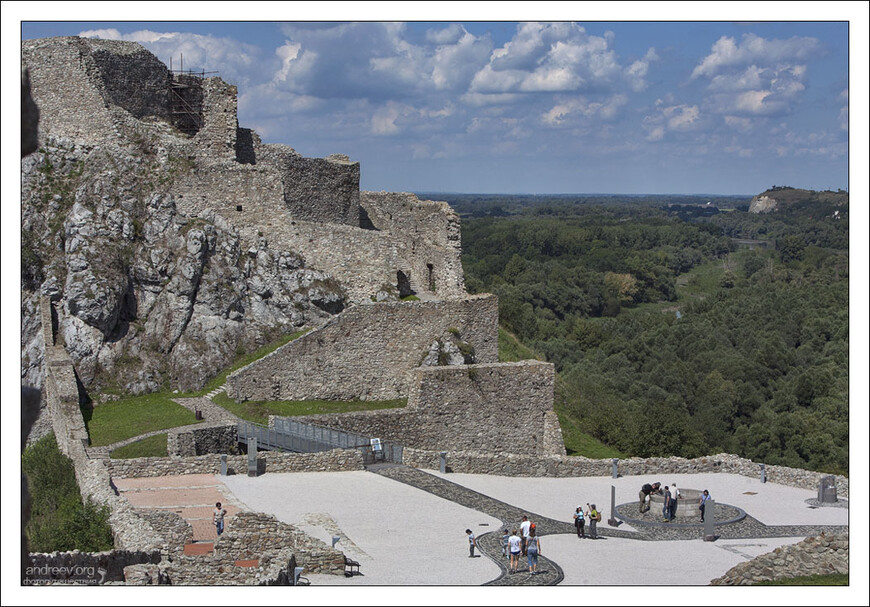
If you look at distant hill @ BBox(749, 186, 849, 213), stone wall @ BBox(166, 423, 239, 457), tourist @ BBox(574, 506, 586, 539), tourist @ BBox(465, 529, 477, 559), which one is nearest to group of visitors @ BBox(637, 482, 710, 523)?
tourist @ BBox(574, 506, 586, 539)

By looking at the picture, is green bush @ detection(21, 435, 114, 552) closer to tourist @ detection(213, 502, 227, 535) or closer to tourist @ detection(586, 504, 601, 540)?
tourist @ detection(213, 502, 227, 535)

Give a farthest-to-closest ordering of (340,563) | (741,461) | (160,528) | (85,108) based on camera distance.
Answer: (85,108), (741,461), (160,528), (340,563)

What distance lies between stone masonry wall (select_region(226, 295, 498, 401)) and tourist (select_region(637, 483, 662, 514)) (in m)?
10.6

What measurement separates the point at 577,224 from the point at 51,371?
423 feet

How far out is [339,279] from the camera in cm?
3650

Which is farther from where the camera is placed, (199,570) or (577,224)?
(577,224)

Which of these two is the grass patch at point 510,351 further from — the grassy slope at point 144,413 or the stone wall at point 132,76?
the stone wall at point 132,76

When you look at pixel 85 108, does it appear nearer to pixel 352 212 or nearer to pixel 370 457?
pixel 352 212

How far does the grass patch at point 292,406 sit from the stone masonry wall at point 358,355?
276mm

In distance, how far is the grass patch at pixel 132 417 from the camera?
2977 centimetres

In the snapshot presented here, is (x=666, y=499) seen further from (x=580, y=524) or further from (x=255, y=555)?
(x=255, y=555)

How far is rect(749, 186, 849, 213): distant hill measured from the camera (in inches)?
5630

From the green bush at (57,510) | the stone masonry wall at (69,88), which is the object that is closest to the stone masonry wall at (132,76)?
the stone masonry wall at (69,88)

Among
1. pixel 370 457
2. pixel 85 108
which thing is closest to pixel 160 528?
pixel 370 457
